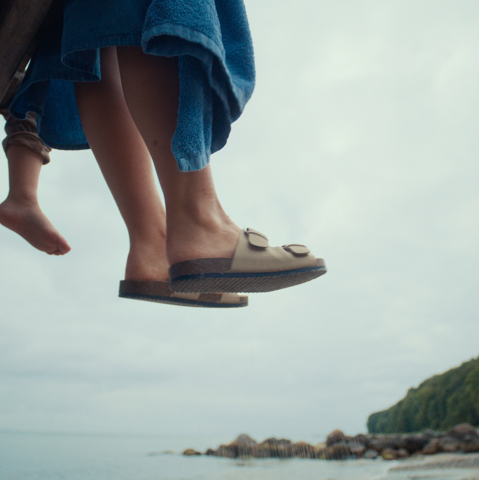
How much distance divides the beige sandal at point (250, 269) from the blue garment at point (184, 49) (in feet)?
0.51

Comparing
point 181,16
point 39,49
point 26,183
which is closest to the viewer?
point 181,16

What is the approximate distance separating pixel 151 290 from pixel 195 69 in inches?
16.5

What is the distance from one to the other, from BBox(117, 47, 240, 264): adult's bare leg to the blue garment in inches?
1.7

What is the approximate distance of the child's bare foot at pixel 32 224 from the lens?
104 cm

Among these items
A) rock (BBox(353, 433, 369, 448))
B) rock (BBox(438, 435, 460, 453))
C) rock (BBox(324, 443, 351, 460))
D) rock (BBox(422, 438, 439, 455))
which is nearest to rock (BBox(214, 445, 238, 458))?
rock (BBox(324, 443, 351, 460))

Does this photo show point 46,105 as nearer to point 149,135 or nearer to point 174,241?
point 149,135

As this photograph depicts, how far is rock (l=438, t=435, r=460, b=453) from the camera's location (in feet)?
14.8

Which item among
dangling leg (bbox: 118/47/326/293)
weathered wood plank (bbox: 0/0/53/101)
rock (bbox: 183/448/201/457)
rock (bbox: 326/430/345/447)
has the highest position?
weathered wood plank (bbox: 0/0/53/101)

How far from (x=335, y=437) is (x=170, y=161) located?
19.3ft

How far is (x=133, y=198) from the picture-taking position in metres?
0.80

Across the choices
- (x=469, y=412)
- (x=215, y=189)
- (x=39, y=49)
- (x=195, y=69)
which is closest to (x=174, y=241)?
(x=215, y=189)

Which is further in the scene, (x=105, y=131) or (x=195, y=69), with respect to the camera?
(x=105, y=131)

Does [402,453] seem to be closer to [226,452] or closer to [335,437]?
[335,437]

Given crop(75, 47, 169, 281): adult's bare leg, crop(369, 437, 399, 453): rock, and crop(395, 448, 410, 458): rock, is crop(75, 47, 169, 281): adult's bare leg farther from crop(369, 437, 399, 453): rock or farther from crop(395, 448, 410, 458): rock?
crop(369, 437, 399, 453): rock
